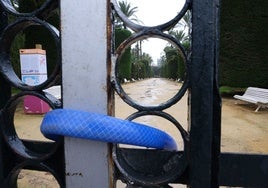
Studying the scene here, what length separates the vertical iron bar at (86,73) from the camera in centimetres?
92

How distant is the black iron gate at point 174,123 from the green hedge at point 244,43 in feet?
33.4

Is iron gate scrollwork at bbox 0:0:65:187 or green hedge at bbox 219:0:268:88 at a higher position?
green hedge at bbox 219:0:268:88

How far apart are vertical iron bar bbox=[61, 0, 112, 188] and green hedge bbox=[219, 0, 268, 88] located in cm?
1033

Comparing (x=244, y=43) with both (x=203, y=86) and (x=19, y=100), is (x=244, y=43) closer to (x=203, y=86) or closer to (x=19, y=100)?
(x=203, y=86)

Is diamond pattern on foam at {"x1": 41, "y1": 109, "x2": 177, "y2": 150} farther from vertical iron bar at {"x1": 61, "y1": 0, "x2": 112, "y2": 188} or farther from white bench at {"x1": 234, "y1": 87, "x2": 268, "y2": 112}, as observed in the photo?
white bench at {"x1": 234, "y1": 87, "x2": 268, "y2": 112}

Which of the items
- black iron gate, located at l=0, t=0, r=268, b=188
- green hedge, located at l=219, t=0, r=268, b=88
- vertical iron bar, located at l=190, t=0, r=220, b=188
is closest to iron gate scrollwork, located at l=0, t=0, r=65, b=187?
black iron gate, located at l=0, t=0, r=268, b=188

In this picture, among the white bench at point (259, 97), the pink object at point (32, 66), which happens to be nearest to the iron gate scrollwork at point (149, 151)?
the pink object at point (32, 66)

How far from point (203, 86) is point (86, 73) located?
0.37m

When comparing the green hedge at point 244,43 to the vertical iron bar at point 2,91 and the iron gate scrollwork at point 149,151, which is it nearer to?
the iron gate scrollwork at point 149,151

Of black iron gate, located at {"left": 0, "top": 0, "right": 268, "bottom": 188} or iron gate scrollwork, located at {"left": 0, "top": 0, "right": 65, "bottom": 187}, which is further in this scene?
iron gate scrollwork, located at {"left": 0, "top": 0, "right": 65, "bottom": 187}

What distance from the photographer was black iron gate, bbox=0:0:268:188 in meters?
0.89

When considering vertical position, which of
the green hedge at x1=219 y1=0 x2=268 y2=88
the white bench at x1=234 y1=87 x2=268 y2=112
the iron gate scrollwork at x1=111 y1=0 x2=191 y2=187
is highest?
the green hedge at x1=219 y1=0 x2=268 y2=88

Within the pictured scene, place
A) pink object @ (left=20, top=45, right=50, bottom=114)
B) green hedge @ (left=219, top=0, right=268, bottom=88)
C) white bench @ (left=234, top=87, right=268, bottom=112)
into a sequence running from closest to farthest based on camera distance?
pink object @ (left=20, top=45, right=50, bottom=114) < white bench @ (left=234, top=87, right=268, bottom=112) < green hedge @ (left=219, top=0, right=268, bottom=88)

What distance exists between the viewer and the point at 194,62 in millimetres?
893
